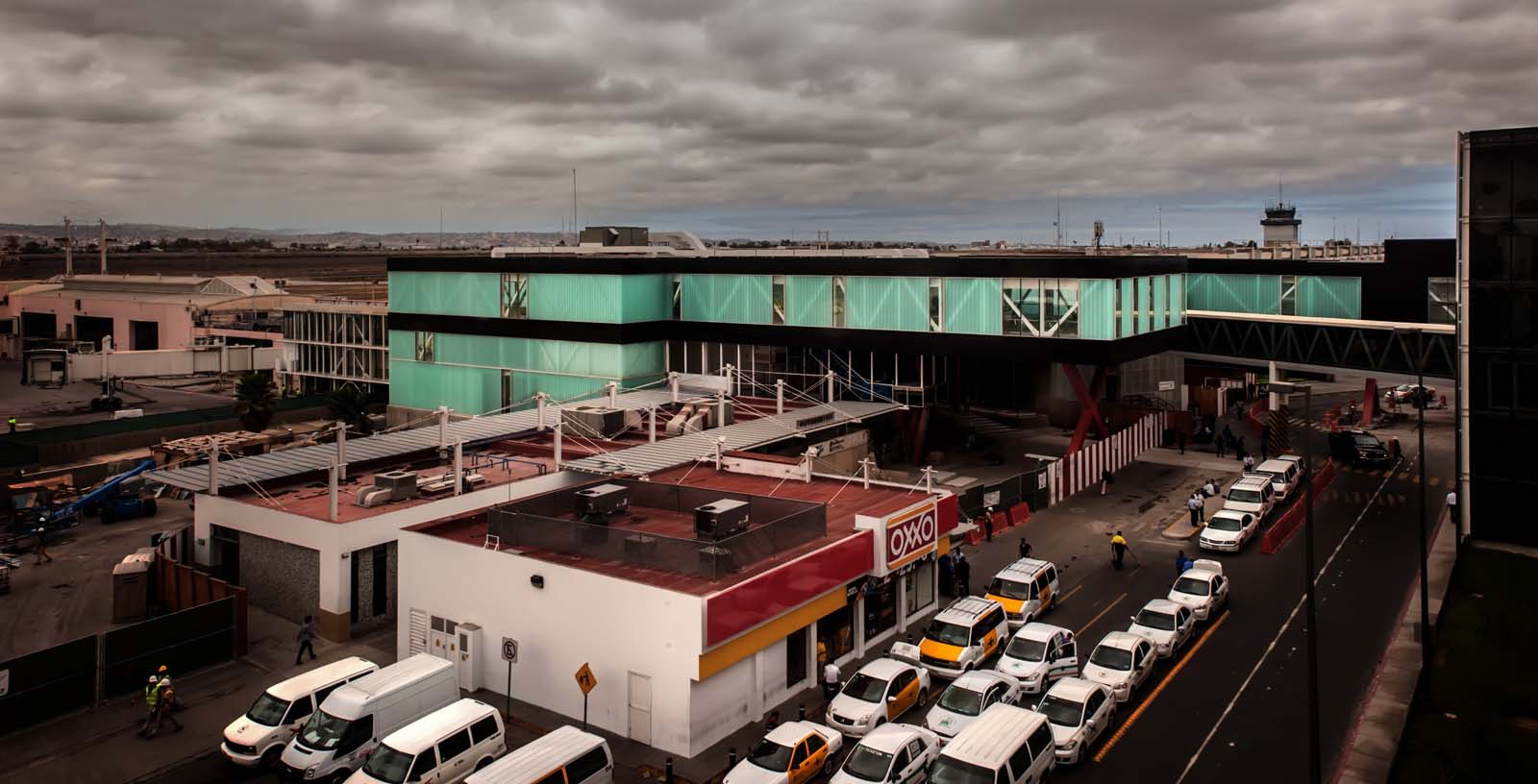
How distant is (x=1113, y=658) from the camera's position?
78.7ft

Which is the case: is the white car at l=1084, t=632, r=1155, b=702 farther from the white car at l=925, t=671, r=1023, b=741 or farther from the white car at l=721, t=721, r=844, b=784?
the white car at l=721, t=721, r=844, b=784

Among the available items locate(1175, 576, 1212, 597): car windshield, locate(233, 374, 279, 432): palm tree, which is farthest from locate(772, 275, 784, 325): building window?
locate(233, 374, 279, 432): palm tree

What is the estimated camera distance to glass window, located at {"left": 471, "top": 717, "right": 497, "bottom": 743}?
19891 millimetres

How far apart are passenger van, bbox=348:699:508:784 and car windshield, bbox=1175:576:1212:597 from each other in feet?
62.8

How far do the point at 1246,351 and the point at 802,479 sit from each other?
32.1 metres

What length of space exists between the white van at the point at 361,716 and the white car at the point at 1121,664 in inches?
570

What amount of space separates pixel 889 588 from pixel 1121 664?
21.8ft

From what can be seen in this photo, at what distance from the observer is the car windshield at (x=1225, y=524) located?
36281 mm

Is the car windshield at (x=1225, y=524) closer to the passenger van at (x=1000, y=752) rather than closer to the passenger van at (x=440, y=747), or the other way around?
the passenger van at (x=1000, y=752)

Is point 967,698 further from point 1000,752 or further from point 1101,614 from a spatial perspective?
point 1101,614

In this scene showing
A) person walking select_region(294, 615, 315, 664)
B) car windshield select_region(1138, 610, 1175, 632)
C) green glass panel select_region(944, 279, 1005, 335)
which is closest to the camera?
person walking select_region(294, 615, 315, 664)

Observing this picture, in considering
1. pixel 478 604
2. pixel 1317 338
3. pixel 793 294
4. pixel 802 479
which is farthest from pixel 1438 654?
pixel 793 294

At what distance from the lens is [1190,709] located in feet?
75.4

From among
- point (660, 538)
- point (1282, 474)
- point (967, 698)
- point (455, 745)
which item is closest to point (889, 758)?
point (967, 698)
